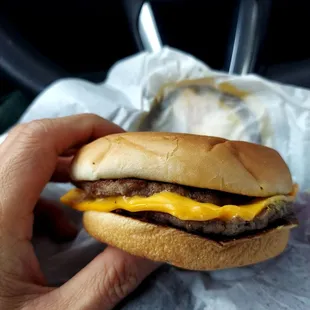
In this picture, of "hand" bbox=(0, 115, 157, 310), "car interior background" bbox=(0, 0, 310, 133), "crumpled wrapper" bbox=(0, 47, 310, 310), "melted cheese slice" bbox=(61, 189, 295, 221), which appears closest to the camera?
"melted cheese slice" bbox=(61, 189, 295, 221)

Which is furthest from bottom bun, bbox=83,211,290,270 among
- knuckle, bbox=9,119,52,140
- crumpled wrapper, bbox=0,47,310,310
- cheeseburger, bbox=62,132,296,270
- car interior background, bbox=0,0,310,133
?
car interior background, bbox=0,0,310,133

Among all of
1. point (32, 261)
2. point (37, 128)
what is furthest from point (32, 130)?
point (32, 261)

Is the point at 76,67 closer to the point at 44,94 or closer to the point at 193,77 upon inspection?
the point at 44,94

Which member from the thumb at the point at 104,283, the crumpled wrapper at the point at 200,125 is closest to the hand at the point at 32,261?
the thumb at the point at 104,283

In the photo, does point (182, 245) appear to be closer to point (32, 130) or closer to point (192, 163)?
point (192, 163)

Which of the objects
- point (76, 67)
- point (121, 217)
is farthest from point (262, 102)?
point (76, 67)

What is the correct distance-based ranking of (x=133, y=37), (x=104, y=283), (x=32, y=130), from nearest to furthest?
1. (x=104, y=283)
2. (x=32, y=130)
3. (x=133, y=37)

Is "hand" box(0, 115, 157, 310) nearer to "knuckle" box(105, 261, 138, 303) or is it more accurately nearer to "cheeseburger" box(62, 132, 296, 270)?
"knuckle" box(105, 261, 138, 303)
